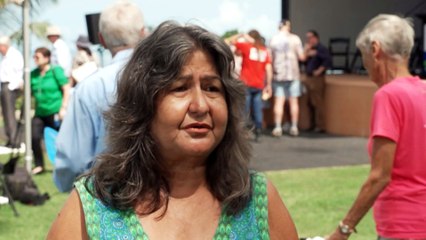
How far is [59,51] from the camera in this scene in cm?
1494

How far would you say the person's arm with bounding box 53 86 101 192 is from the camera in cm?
469

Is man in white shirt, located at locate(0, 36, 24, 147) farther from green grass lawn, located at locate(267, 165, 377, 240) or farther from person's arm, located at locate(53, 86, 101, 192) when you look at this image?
person's arm, located at locate(53, 86, 101, 192)

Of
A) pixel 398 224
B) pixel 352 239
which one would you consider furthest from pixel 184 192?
pixel 352 239

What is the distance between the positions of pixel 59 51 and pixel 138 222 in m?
12.6

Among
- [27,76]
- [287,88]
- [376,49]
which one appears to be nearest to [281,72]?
[287,88]

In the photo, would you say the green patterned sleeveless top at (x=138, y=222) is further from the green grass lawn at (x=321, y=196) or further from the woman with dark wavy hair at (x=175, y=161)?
the green grass lawn at (x=321, y=196)

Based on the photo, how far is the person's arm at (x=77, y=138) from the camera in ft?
15.4

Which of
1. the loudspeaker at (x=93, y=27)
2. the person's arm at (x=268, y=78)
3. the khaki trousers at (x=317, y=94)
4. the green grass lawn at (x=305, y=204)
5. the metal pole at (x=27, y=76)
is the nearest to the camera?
the loudspeaker at (x=93, y=27)

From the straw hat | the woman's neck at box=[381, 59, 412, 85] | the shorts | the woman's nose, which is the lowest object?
the shorts

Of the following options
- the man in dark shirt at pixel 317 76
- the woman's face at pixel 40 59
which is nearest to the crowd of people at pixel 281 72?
the man in dark shirt at pixel 317 76

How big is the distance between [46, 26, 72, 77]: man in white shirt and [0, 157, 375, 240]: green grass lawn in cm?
240

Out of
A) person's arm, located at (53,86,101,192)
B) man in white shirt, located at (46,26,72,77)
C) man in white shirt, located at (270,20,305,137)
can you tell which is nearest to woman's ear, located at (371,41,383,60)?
person's arm, located at (53,86,101,192)

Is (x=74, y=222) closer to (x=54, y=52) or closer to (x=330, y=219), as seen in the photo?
(x=330, y=219)

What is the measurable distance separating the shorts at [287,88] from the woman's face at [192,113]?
1466cm
